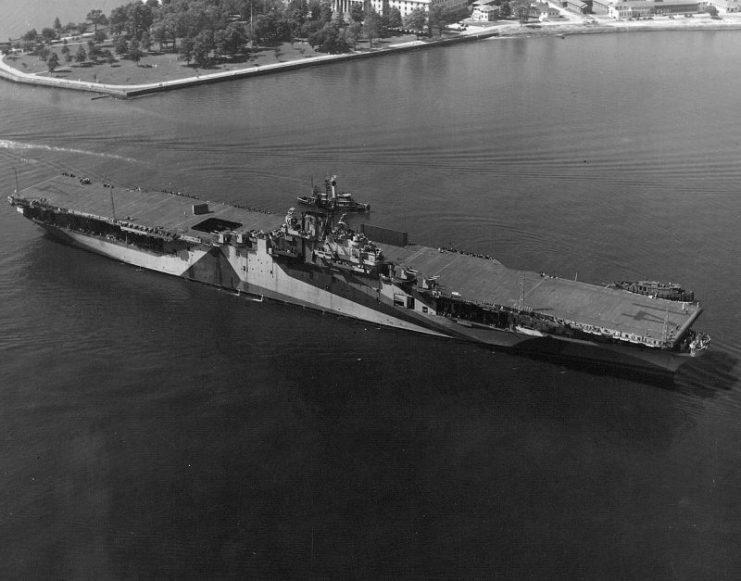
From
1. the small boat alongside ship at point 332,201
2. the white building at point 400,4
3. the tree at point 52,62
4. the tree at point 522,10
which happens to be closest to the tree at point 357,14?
the white building at point 400,4

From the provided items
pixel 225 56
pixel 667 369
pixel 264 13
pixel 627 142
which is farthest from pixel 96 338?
pixel 264 13

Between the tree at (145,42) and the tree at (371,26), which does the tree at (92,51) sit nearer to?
the tree at (145,42)

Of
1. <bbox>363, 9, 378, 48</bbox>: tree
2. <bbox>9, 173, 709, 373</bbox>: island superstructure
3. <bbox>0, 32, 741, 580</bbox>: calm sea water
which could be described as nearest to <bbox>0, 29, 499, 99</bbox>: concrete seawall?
<bbox>363, 9, 378, 48</bbox>: tree

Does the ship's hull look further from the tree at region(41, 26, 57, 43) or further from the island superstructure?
the tree at region(41, 26, 57, 43)

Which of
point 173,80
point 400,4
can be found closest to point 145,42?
point 173,80

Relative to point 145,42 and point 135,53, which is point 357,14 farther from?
point 135,53

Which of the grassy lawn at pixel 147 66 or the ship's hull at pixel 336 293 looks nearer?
the ship's hull at pixel 336 293

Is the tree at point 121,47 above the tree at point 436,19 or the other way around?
the other way around
